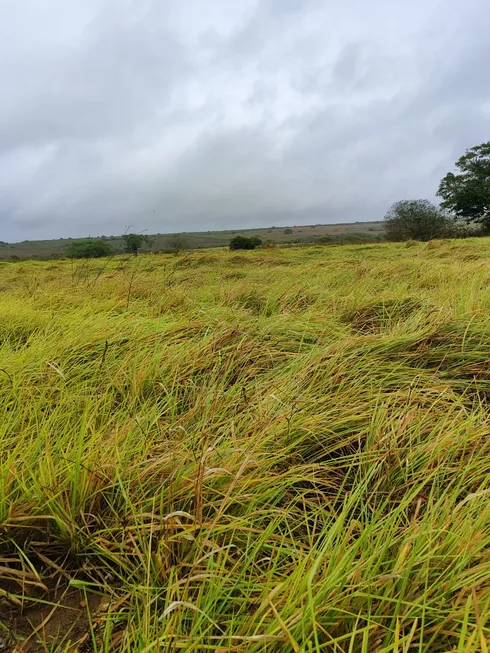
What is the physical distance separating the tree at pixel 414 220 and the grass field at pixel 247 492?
3456 centimetres

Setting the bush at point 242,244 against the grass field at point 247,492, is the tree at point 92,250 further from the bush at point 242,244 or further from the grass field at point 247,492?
the bush at point 242,244

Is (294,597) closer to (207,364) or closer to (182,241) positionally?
(207,364)

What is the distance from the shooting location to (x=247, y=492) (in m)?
1.04

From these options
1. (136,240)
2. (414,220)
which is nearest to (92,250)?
(136,240)

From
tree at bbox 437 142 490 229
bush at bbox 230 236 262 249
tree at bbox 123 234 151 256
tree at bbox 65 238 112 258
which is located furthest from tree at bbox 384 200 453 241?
tree at bbox 123 234 151 256

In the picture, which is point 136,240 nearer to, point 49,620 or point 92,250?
point 92,250

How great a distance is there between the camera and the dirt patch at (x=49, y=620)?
0.73 metres

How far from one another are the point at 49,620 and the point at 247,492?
0.55 m

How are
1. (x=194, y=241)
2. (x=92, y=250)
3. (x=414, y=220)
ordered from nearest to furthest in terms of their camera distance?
1. (x=92, y=250)
2. (x=414, y=220)
3. (x=194, y=241)

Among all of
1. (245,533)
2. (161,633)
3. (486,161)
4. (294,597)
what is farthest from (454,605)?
(486,161)

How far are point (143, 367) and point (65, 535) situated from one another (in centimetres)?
96

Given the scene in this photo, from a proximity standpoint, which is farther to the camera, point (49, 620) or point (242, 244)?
point (242, 244)

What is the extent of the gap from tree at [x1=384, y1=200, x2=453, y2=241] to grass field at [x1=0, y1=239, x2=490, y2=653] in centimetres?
3456

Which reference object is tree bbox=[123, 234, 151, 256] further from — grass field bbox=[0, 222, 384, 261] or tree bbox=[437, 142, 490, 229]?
tree bbox=[437, 142, 490, 229]
